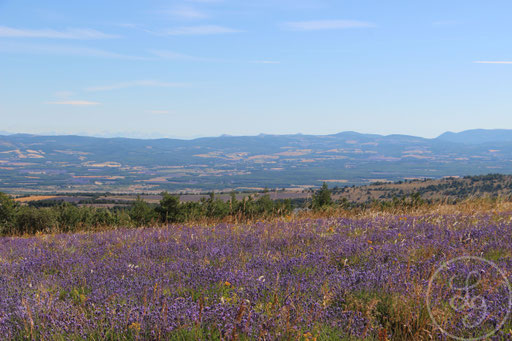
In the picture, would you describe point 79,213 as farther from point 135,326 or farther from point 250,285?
point 135,326

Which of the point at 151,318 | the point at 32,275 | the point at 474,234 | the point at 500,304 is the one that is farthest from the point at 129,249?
the point at 474,234

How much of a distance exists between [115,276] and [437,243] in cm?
456

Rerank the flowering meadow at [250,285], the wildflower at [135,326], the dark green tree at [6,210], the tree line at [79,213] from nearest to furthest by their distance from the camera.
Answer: the wildflower at [135,326] < the flowering meadow at [250,285] < the tree line at [79,213] < the dark green tree at [6,210]

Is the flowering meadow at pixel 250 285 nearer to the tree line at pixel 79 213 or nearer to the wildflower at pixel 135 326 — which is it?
the wildflower at pixel 135 326

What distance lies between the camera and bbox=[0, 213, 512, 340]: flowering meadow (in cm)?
327

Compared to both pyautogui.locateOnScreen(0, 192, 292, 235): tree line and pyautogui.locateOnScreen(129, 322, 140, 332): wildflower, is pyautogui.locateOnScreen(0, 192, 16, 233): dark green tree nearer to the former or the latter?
pyautogui.locateOnScreen(0, 192, 292, 235): tree line

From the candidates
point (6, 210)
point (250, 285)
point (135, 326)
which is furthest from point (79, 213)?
point (135, 326)

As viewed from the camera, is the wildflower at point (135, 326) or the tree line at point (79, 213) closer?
the wildflower at point (135, 326)

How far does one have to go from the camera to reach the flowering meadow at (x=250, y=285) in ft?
10.7

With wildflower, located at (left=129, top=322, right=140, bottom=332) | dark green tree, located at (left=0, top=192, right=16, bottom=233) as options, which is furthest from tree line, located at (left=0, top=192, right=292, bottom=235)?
wildflower, located at (left=129, top=322, right=140, bottom=332)

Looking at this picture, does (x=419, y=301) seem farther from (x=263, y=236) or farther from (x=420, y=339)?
(x=263, y=236)

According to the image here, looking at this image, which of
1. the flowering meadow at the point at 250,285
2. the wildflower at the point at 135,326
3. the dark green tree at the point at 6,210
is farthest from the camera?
the dark green tree at the point at 6,210

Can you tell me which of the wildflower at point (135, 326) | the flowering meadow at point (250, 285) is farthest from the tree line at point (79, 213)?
the wildflower at point (135, 326)

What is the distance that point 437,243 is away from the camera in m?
5.61
